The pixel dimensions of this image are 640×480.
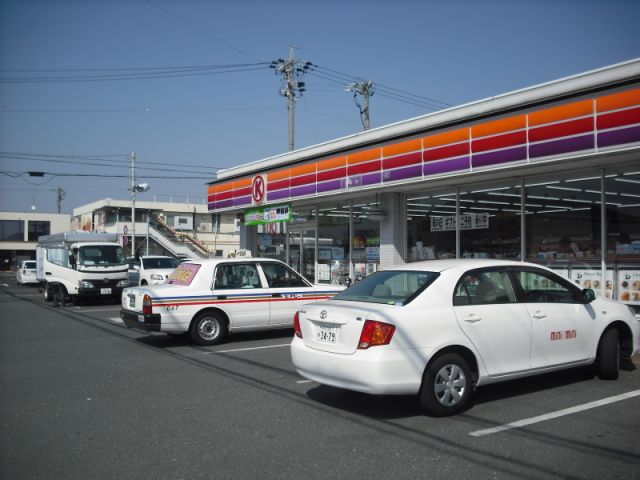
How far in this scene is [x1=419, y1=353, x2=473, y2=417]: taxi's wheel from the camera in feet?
18.6

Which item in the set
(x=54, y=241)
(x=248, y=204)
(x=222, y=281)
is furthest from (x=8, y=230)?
(x=222, y=281)

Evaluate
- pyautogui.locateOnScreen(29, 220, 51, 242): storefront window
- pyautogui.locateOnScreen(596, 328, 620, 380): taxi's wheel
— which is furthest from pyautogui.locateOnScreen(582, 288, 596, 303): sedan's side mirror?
pyautogui.locateOnScreen(29, 220, 51, 242): storefront window

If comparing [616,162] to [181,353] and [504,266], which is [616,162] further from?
[181,353]

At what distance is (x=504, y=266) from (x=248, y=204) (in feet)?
Answer: 47.5

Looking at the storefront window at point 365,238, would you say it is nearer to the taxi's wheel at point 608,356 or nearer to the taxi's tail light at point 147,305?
the taxi's tail light at point 147,305

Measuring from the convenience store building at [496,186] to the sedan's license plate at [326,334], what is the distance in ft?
21.5

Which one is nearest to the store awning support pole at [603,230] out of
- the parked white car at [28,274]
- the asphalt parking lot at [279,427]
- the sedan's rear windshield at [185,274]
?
the asphalt parking lot at [279,427]

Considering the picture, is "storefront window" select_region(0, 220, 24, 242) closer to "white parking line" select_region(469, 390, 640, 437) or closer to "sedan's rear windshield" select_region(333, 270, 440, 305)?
"sedan's rear windshield" select_region(333, 270, 440, 305)

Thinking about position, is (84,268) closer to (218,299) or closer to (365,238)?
(365,238)

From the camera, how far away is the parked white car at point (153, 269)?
20.8 meters

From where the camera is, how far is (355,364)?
5.62m

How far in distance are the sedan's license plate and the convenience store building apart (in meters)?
6.56

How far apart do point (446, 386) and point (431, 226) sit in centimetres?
954

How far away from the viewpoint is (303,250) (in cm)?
1975
